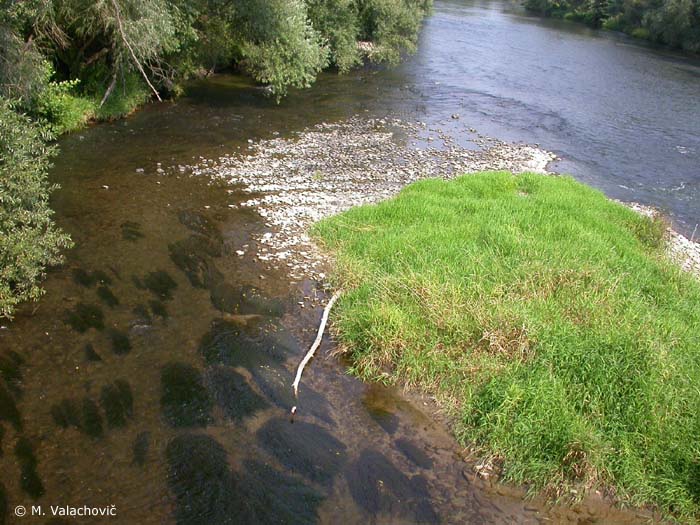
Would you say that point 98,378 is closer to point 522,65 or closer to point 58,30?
point 58,30

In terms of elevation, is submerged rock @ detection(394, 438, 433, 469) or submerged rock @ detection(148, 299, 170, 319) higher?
submerged rock @ detection(148, 299, 170, 319)

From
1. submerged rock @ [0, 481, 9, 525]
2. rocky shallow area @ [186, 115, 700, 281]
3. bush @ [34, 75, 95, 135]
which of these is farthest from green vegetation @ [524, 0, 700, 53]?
submerged rock @ [0, 481, 9, 525]

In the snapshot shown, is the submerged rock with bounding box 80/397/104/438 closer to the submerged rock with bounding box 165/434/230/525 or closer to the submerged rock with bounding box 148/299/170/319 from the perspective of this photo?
the submerged rock with bounding box 165/434/230/525

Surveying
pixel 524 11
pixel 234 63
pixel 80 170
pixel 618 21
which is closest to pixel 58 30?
pixel 80 170

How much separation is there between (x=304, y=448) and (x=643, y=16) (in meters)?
63.3

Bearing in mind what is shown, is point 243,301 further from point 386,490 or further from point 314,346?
point 386,490

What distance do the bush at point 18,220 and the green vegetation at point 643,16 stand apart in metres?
54.6

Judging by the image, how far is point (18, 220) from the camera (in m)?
10.6

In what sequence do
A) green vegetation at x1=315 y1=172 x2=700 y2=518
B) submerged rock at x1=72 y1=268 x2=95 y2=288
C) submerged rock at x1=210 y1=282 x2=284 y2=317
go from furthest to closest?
submerged rock at x1=72 y1=268 x2=95 y2=288, submerged rock at x1=210 y1=282 x2=284 y2=317, green vegetation at x1=315 y1=172 x2=700 y2=518

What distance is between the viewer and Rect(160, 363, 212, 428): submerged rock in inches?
341

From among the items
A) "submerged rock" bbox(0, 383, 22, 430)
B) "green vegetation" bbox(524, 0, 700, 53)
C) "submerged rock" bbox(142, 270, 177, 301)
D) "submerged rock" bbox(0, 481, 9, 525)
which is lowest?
"submerged rock" bbox(0, 481, 9, 525)

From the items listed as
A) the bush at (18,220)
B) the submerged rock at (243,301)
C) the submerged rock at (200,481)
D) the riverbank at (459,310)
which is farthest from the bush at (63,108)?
the submerged rock at (200,481)

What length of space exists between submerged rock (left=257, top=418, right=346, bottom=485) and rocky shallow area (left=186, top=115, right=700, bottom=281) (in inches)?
173

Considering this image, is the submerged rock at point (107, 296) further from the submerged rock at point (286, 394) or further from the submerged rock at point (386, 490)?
the submerged rock at point (386, 490)
